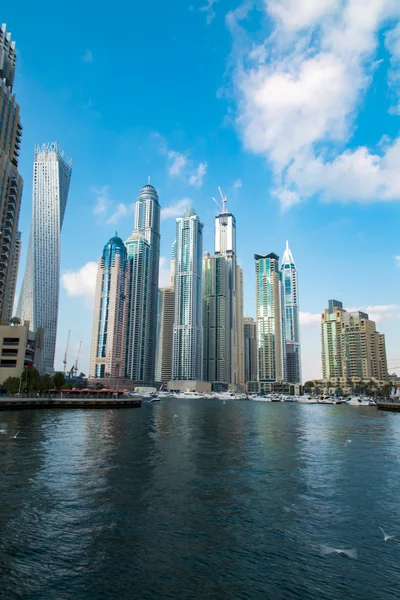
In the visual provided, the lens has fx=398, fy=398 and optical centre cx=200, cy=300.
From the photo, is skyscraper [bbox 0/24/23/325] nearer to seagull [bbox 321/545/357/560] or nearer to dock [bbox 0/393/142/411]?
dock [bbox 0/393/142/411]

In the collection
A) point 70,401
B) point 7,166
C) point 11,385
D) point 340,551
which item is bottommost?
point 340,551

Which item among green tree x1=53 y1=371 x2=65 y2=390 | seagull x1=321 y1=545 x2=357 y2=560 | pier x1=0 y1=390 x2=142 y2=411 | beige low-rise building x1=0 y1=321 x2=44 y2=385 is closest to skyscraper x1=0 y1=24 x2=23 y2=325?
beige low-rise building x1=0 y1=321 x2=44 y2=385

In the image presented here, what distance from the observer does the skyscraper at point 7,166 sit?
452 feet

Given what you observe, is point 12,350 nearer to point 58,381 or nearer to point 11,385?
point 11,385

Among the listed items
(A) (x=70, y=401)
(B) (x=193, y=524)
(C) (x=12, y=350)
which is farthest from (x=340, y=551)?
(C) (x=12, y=350)

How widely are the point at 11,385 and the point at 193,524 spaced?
119336 mm

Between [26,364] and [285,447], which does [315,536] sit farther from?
[26,364]

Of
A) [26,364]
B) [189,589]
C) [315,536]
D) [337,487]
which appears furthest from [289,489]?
[26,364]

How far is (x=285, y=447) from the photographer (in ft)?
185

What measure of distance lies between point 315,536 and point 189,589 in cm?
956

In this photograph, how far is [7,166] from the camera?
139m

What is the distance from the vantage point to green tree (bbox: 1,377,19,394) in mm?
124963

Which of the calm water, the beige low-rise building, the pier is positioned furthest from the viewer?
the beige low-rise building

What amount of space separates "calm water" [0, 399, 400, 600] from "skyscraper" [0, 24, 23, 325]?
10680 centimetres
